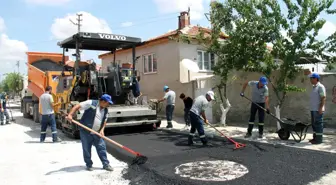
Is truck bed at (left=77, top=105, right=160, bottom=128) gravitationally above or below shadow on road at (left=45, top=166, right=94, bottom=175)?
above

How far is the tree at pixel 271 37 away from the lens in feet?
26.6

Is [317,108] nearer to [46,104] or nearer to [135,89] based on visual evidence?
[135,89]

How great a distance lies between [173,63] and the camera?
1479 cm

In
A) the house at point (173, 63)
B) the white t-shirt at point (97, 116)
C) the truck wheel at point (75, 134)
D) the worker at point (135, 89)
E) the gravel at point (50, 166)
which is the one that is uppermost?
the house at point (173, 63)

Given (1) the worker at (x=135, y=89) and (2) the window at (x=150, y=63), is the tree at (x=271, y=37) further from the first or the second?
(2) the window at (x=150, y=63)

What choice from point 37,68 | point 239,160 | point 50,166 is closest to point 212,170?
point 239,160

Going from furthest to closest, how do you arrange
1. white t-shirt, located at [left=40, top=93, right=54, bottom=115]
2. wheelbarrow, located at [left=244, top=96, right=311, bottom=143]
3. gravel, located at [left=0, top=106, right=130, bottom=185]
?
white t-shirt, located at [left=40, top=93, right=54, bottom=115], wheelbarrow, located at [left=244, top=96, right=311, bottom=143], gravel, located at [left=0, top=106, right=130, bottom=185]

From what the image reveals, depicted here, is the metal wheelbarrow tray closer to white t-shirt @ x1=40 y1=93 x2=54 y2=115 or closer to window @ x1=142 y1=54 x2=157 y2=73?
white t-shirt @ x1=40 y1=93 x2=54 y2=115

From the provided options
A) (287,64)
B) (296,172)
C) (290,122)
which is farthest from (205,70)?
(296,172)

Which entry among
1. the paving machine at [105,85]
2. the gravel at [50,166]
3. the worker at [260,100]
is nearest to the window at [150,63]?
the paving machine at [105,85]

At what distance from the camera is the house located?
565 inches

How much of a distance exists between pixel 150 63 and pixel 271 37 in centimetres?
868

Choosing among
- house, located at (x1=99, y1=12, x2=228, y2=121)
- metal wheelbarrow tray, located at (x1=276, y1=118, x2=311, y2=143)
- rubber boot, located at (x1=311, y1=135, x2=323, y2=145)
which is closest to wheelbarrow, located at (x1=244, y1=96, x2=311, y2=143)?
metal wheelbarrow tray, located at (x1=276, y1=118, x2=311, y2=143)

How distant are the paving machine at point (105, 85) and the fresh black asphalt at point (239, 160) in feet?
4.33
